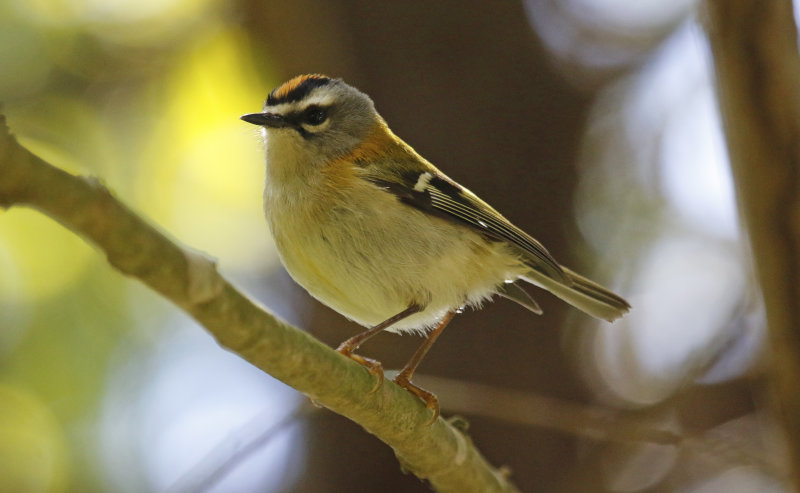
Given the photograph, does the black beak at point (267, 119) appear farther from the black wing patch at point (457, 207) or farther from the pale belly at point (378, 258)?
the black wing patch at point (457, 207)

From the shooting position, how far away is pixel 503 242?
318cm

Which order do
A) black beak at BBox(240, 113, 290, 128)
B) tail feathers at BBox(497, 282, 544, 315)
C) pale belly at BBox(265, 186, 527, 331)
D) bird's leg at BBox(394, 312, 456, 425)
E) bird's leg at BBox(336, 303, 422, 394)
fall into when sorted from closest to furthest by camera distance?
bird's leg at BBox(336, 303, 422, 394), bird's leg at BBox(394, 312, 456, 425), pale belly at BBox(265, 186, 527, 331), black beak at BBox(240, 113, 290, 128), tail feathers at BBox(497, 282, 544, 315)

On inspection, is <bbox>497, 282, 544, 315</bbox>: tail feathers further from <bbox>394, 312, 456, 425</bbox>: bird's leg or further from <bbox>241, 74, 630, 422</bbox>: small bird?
<bbox>394, 312, 456, 425</bbox>: bird's leg

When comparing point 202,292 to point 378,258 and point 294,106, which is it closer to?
point 378,258

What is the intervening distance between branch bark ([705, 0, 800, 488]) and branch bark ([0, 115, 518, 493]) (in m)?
1.19

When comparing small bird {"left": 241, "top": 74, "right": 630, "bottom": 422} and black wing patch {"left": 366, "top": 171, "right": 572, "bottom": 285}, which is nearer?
small bird {"left": 241, "top": 74, "right": 630, "bottom": 422}

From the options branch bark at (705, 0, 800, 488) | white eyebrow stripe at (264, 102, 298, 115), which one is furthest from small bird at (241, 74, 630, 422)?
branch bark at (705, 0, 800, 488)

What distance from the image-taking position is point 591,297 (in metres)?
3.34

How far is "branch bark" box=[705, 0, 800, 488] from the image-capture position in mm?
2385

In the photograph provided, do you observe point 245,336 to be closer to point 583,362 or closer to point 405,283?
point 405,283

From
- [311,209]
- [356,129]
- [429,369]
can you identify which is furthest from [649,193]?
[311,209]

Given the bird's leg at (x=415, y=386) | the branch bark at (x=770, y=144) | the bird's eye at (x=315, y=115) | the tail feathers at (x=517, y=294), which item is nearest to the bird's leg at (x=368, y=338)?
the bird's leg at (x=415, y=386)

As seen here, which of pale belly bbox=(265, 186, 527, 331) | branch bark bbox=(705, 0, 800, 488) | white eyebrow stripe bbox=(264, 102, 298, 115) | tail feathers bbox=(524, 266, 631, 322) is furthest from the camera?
tail feathers bbox=(524, 266, 631, 322)

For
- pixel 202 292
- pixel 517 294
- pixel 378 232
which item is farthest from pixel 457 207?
pixel 202 292
